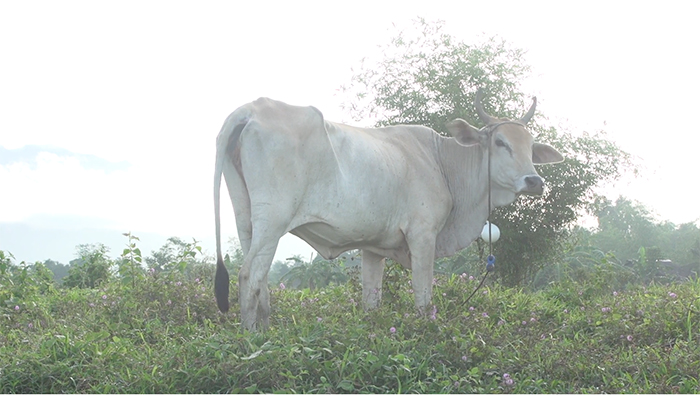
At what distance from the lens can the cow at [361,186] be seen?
16.8ft

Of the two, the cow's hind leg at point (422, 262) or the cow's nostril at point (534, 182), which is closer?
the cow's hind leg at point (422, 262)

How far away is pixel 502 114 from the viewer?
11.7 meters

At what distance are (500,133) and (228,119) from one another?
8.08 feet

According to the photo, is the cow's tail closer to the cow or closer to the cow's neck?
the cow

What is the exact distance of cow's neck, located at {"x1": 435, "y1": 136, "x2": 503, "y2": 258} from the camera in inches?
256

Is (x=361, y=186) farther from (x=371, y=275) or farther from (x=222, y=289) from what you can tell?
(x=222, y=289)

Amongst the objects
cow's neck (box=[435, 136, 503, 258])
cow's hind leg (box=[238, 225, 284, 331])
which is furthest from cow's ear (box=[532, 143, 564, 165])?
cow's hind leg (box=[238, 225, 284, 331])

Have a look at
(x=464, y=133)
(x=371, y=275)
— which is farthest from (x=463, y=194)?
(x=371, y=275)

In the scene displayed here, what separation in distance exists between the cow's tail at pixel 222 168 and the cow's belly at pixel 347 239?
1.83 feet

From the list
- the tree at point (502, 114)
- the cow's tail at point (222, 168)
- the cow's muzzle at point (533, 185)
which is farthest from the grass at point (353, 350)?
the tree at point (502, 114)

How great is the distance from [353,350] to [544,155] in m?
3.27

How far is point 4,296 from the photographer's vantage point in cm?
736

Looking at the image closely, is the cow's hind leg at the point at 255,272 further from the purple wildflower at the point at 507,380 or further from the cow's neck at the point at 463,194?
the cow's neck at the point at 463,194

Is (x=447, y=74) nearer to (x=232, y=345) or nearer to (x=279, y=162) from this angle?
(x=279, y=162)
